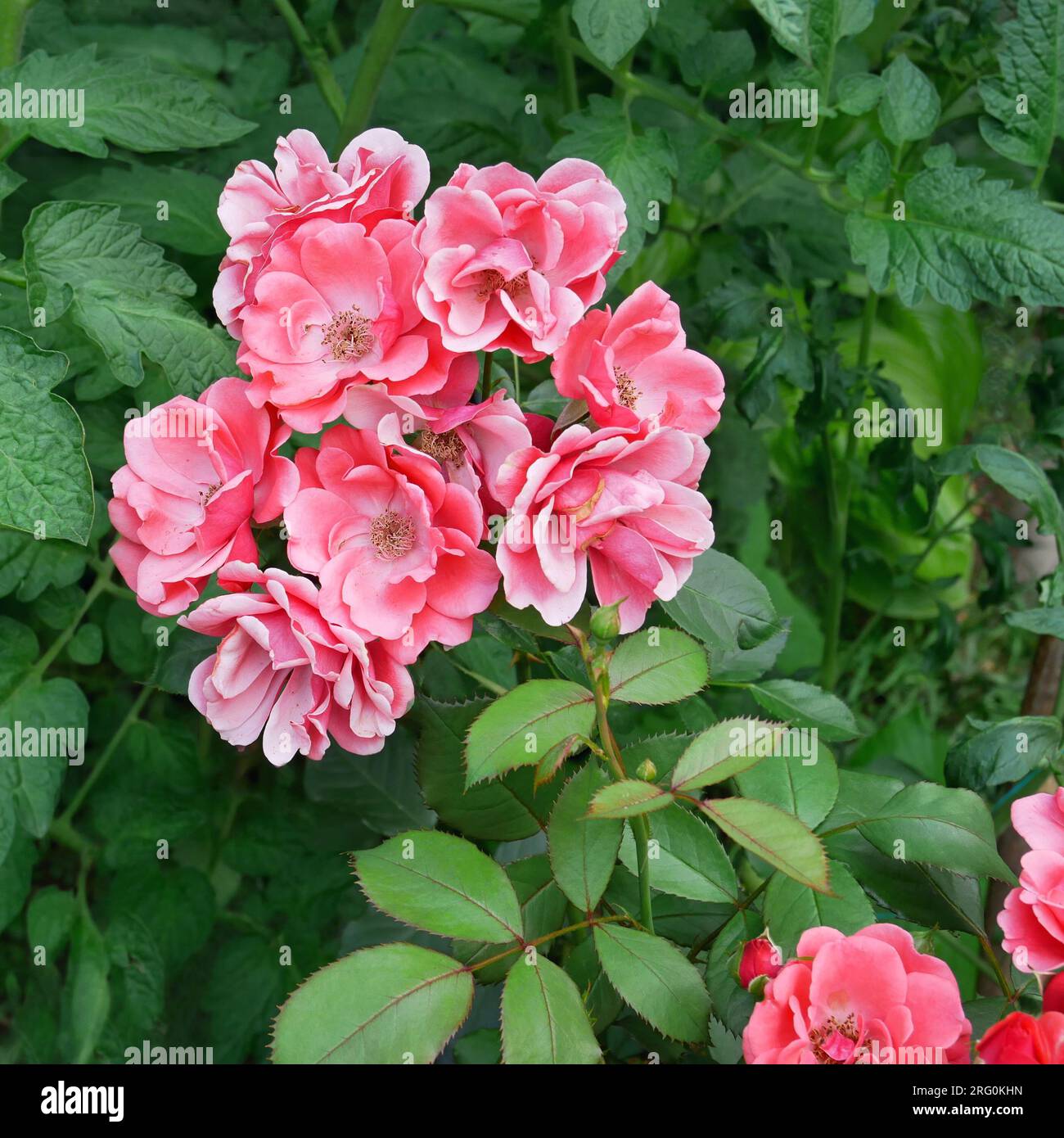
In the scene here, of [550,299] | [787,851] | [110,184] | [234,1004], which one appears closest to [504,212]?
[550,299]

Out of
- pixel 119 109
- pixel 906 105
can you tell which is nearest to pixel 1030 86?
pixel 906 105

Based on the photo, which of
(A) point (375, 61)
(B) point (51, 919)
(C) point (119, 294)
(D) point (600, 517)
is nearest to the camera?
(D) point (600, 517)

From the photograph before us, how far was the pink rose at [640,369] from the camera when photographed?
0.75 metres

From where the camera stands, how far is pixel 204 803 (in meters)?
1.47

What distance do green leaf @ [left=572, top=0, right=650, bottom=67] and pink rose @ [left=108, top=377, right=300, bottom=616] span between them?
43cm

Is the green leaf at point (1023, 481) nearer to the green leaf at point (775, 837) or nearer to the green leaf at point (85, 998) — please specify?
the green leaf at point (775, 837)

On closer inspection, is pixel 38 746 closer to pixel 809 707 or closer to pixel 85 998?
pixel 85 998

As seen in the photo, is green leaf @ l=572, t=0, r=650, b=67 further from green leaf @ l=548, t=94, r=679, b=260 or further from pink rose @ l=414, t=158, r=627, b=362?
pink rose @ l=414, t=158, r=627, b=362

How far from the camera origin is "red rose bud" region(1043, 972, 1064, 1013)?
0.66 metres

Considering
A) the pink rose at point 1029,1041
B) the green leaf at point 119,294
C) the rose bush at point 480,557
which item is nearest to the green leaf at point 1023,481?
the rose bush at point 480,557

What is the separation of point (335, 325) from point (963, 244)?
618 millimetres

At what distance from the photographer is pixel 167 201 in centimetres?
127

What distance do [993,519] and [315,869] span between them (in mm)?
992

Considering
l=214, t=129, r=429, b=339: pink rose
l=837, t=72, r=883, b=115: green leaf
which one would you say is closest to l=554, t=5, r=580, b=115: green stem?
l=837, t=72, r=883, b=115: green leaf
